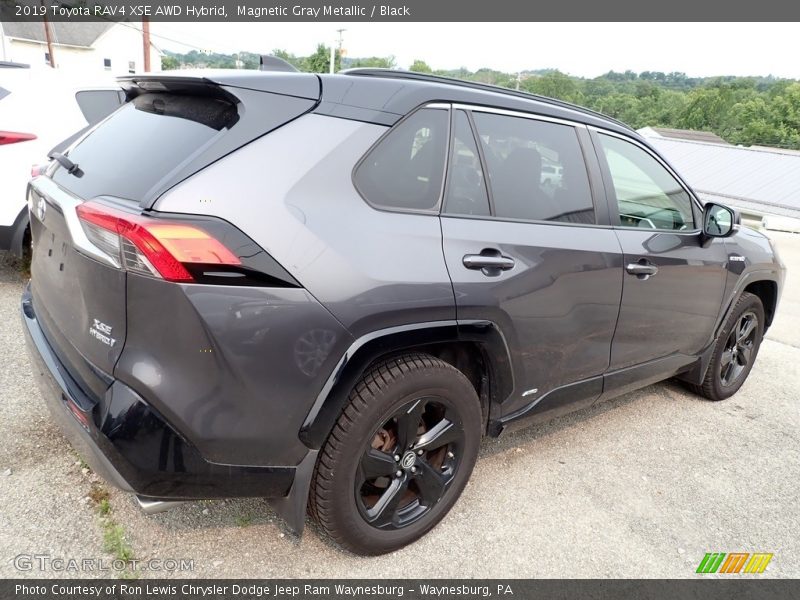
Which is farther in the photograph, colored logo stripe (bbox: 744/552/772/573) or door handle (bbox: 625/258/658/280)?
door handle (bbox: 625/258/658/280)

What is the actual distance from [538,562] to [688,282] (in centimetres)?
189

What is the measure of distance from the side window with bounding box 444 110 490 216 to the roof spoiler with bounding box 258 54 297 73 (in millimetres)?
744

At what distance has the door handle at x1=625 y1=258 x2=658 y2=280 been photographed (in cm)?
308

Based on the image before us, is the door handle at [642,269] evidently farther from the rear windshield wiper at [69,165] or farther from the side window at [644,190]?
the rear windshield wiper at [69,165]

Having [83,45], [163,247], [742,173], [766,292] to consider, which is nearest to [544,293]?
[163,247]

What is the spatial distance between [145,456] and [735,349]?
4097mm

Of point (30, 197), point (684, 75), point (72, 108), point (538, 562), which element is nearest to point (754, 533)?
point (538, 562)

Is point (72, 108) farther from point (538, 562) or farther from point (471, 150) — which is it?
point (538, 562)

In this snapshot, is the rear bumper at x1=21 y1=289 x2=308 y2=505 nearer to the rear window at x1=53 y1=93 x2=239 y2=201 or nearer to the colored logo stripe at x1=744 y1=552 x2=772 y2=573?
the rear window at x1=53 y1=93 x2=239 y2=201

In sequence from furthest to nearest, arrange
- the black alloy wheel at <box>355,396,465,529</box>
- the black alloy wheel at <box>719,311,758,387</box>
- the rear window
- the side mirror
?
the black alloy wheel at <box>719,311,758,387</box>, the side mirror, the black alloy wheel at <box>355,396,465,529</box>, the rear window

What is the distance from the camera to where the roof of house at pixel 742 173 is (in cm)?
1596

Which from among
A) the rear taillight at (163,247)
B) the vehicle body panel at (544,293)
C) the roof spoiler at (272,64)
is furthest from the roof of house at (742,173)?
the rear taillight at (163,247)

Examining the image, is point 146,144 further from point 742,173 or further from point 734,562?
point 742,173

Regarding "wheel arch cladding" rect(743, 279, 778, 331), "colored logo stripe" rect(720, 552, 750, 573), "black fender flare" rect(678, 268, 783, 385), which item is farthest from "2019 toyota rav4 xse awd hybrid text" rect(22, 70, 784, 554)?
"wheel arch cladding" rect(743, 279, 778, 331)
